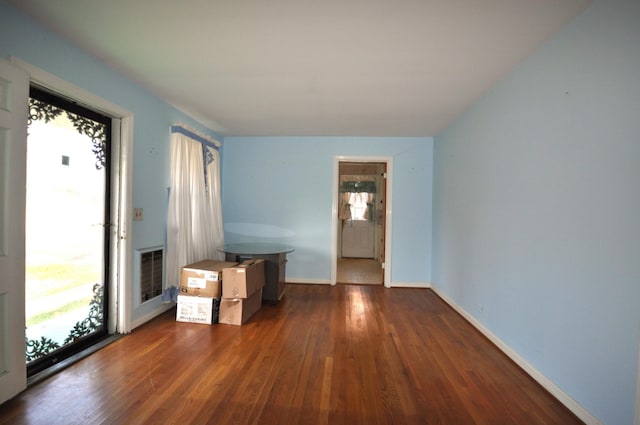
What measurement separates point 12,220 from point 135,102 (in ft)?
4.97

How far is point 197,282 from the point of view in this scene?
2.87m

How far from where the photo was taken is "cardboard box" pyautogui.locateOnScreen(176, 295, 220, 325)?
2.84m

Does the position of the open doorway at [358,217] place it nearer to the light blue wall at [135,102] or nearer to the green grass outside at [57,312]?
the light blue wall at [135,102]

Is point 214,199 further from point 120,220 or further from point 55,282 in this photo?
point 55,282

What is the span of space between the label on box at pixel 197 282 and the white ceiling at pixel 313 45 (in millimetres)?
1964

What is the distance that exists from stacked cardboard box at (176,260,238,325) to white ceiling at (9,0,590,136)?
1.91 meters

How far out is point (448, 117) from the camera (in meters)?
3.41

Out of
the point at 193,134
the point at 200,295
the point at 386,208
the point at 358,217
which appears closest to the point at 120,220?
the point at 200,295

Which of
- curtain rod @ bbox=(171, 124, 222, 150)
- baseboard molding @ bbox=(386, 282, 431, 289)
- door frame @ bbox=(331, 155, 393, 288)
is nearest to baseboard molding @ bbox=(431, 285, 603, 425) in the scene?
baseboard molding @ bbox=(386, 282, 431, 289)

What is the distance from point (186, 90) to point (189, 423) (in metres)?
2.82

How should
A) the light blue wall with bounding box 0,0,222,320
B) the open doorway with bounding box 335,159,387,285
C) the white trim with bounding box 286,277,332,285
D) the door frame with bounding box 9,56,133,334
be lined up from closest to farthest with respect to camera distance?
the light blue wall with bounding box 0,0,222,320, the door frame with bounding box 9,56,133,334, the white trim with bounding box 286,277,332,285, the open doorway with bounding box 335,159,387,285

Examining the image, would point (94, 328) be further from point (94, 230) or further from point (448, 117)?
point (448, 117)

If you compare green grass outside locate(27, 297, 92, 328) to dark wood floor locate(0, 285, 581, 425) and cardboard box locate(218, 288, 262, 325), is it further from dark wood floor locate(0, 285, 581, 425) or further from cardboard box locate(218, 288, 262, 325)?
cardboard box locate(218, 288, 262, 325)

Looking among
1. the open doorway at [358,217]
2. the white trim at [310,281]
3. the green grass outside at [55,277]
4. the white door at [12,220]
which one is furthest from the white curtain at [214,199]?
the open doorway at [358,217]
